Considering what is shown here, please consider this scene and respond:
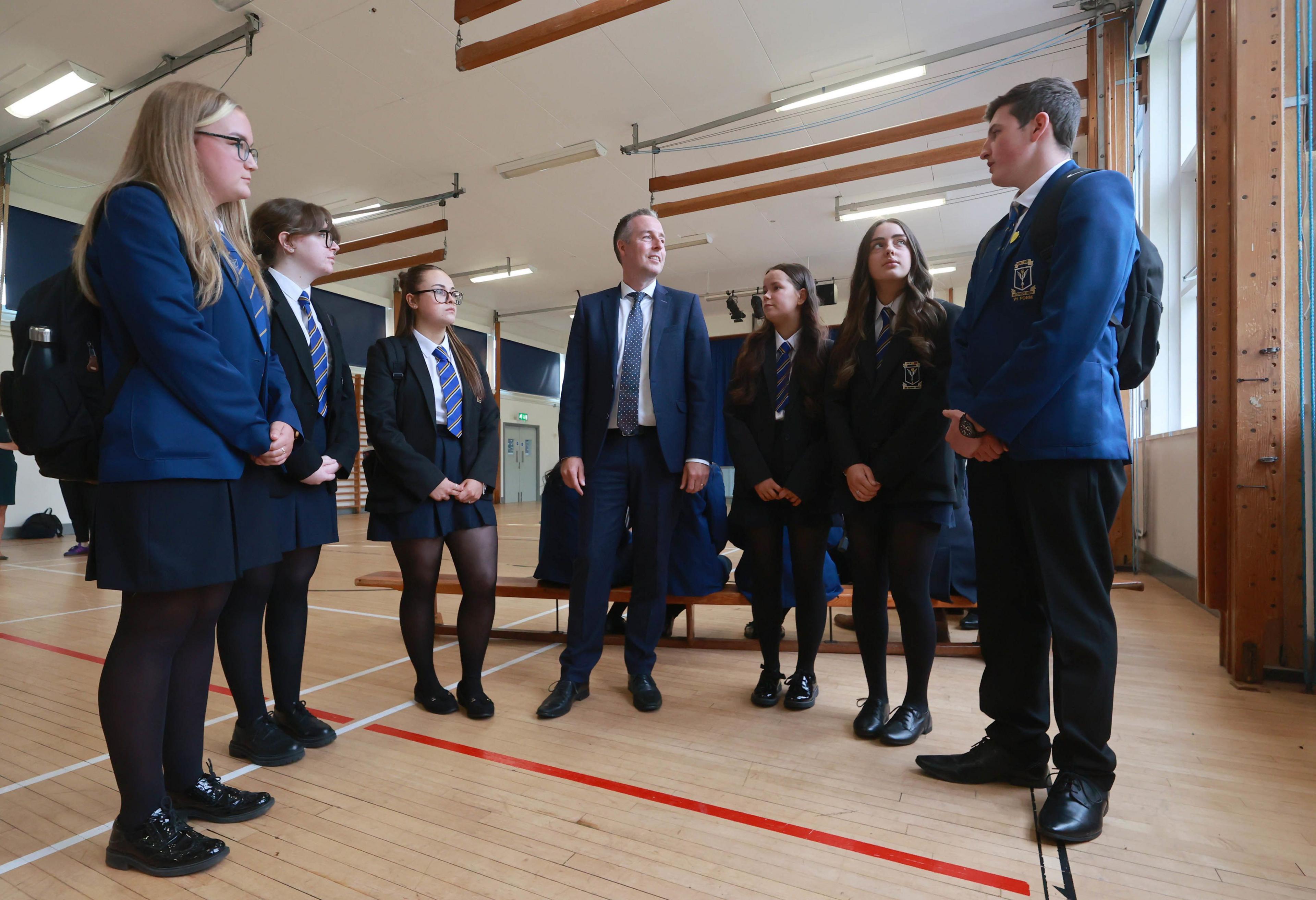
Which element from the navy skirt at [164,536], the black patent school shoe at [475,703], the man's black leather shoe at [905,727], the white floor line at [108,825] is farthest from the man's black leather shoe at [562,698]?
the navy skirt at [164,536]

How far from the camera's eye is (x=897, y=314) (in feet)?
6.08

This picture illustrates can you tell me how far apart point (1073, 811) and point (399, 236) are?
25.3 feet

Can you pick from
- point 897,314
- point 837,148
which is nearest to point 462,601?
point 897,314

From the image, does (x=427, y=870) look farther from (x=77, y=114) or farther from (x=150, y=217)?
(x=77, y=114)

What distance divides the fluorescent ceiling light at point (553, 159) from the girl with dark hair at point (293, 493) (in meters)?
4.73

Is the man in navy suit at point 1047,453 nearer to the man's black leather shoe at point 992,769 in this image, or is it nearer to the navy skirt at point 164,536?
the man's black leather shoe at point 992,769

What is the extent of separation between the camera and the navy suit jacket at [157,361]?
3.61 ft

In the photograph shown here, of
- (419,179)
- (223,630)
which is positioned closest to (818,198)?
A: (419,179)

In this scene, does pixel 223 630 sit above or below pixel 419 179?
below

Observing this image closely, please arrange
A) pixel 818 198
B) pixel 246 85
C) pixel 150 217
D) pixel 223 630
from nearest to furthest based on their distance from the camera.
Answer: pixel 150 217 < pixel 223 630 < pixel 246 85 < pixel 818 198

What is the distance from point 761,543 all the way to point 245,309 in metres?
1.51

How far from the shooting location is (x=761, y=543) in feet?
6.91

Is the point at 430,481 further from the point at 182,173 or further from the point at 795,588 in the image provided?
the point at 795,588

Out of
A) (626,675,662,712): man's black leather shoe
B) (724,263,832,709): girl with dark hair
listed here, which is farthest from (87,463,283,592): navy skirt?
(724,263,832,709): girl with dark hair
